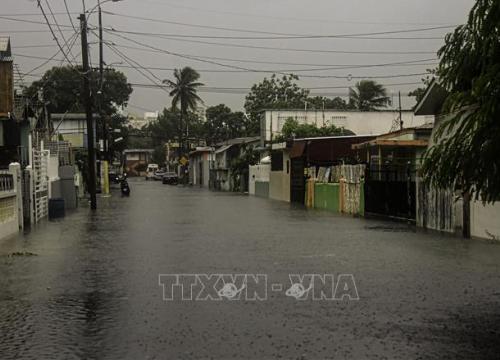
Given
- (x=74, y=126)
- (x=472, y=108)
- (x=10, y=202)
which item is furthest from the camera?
(x=74, y=126)

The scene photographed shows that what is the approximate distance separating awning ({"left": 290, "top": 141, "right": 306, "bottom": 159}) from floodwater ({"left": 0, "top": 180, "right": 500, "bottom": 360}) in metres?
22.5

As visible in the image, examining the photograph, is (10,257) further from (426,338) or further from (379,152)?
(379,152)

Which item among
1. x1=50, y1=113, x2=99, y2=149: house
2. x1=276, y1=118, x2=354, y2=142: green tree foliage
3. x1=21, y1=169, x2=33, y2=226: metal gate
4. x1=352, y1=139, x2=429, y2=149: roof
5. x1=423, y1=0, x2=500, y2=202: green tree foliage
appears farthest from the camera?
x1=50, y1=113, x2=99, y2=149: house

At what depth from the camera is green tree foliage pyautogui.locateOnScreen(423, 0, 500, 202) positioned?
6737mm

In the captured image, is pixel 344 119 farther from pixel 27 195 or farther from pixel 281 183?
pixel 27 195

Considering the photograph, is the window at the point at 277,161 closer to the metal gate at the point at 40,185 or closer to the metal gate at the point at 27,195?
the metal gate at the point at 40,185

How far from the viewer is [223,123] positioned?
4075 inches

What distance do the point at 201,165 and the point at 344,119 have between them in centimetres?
3610

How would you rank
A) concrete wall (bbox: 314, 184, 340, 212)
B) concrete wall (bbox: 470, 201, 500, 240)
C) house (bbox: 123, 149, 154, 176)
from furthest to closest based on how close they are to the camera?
house (bbox: 123, 149, 154, 176)
concrete wall (bbox: 314, 184, 340, 212)
concrete wall (bbox: 470, 201, 500, 240)

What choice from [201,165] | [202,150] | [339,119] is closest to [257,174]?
[339,119]

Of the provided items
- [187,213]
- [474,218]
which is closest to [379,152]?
[187,213]

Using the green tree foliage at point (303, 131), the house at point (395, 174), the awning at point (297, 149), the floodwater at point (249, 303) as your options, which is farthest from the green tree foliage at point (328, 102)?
the floodwater at point (249, 303)

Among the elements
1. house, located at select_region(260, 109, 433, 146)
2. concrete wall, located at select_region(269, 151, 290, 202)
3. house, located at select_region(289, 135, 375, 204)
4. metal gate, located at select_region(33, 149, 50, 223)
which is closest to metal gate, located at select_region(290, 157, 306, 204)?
house, located at select_region(289, 135, 375, 204)

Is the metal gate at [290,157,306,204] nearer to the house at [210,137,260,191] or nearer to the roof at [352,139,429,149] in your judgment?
the roof at [352,139,429,149]
